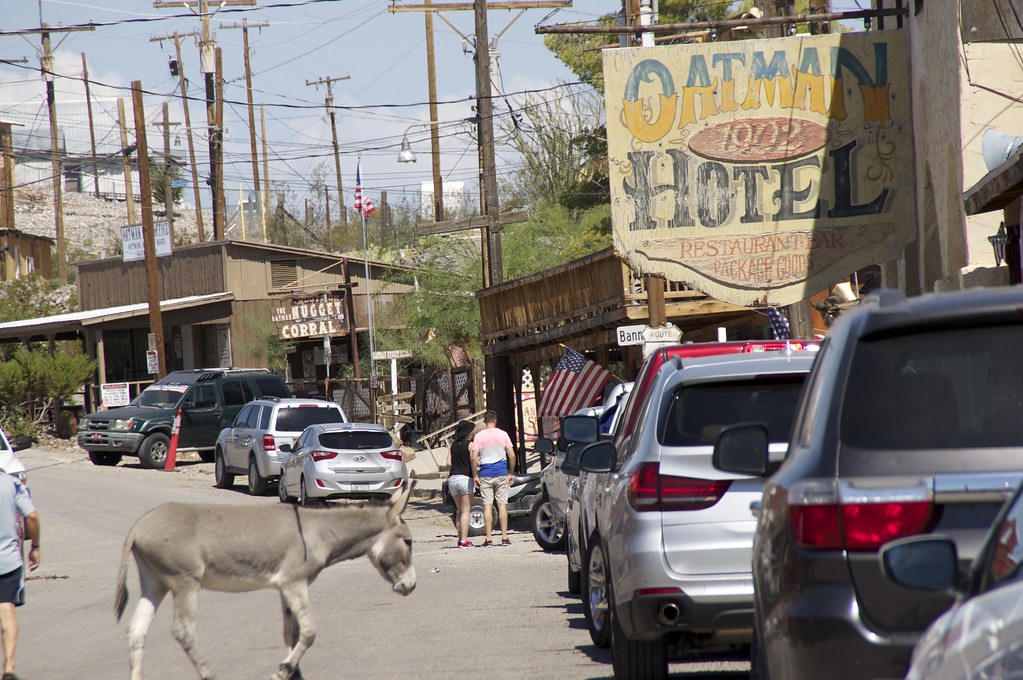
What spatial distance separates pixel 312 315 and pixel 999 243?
97.9 feet

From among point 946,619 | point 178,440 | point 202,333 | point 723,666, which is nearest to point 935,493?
point 946,619

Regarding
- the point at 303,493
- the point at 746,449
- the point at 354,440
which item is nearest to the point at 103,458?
the point at 303,493

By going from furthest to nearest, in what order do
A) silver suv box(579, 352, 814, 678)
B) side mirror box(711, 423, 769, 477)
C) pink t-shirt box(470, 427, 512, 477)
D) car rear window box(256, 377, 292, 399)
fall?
1. car rear window box(256, 377, 292, 399)
2. pink t-shirt box(470, 427, 512, 477)
3. silver suv box(579, 352, 814, 678)
4. side mirror box(711, 423, 769, 477)

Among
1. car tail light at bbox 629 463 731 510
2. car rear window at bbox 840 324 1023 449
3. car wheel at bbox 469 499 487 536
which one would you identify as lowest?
car wheel at bbox 469 499 487 536

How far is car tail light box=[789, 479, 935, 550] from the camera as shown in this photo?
3914 millimetres

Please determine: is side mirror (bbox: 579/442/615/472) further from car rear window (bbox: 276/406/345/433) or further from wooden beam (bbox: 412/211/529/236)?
car rear window (bbox: 276/406/345/433)

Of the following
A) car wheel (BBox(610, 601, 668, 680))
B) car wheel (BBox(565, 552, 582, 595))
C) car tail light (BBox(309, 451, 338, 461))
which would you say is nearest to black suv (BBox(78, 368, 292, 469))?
car tail light (BBox(309, 451, 338, 461))

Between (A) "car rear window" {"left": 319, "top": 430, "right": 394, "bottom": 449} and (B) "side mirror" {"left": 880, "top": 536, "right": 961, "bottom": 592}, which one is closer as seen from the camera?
(B) "side mirror" {"left": 880, "top": 536, "right": 961, "bottom": 592}

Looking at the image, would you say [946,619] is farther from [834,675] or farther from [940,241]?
[940,241]

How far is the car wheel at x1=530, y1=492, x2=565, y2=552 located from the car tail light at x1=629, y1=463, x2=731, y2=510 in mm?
11609

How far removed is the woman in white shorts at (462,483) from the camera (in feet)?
66.2

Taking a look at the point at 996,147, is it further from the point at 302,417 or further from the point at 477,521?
the point at 302,417

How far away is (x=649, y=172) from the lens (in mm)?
15953

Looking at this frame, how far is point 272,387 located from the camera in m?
34.9
